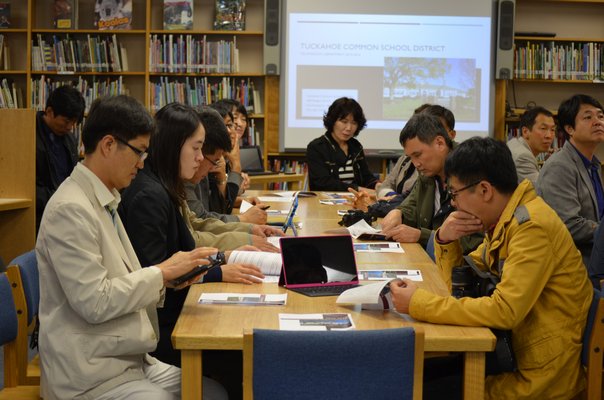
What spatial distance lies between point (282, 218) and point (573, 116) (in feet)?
5.49

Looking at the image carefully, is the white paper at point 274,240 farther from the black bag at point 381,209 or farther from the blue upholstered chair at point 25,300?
the black bag at point 381,209

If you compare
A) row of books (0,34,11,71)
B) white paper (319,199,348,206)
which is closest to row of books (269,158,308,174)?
white paper (319,199,348,206)

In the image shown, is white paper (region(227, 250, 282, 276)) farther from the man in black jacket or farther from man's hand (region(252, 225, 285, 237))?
the man in black jacket

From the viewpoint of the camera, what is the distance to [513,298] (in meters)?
2.16

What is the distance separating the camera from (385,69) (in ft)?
26.1

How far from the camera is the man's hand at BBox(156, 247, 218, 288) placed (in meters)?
2.19

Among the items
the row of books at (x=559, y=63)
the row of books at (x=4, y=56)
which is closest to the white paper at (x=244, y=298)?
the row of books at (x=559, y=63)

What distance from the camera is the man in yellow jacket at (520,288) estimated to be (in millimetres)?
2158

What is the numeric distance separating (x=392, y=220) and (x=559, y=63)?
4.83m

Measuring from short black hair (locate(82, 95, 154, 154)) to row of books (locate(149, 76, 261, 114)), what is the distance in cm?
579

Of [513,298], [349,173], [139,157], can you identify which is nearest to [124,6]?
[349,173]

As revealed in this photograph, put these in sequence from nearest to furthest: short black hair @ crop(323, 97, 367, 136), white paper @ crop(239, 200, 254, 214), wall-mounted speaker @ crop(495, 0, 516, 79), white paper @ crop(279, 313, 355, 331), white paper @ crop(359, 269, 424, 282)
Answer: white paper @ crop(279, 313, 355, 331), white paper @ crop(359, 269, 424, 282), white paper @ crop(239, 200, 254, 214), short black hair @ crop(323, 97, 367, 136), wall-mounted speaker @ crop(495, 0, 516, 79)

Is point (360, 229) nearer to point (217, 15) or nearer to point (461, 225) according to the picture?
point (461, 225)

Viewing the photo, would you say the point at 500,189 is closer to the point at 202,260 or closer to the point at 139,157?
the point at 202,260
